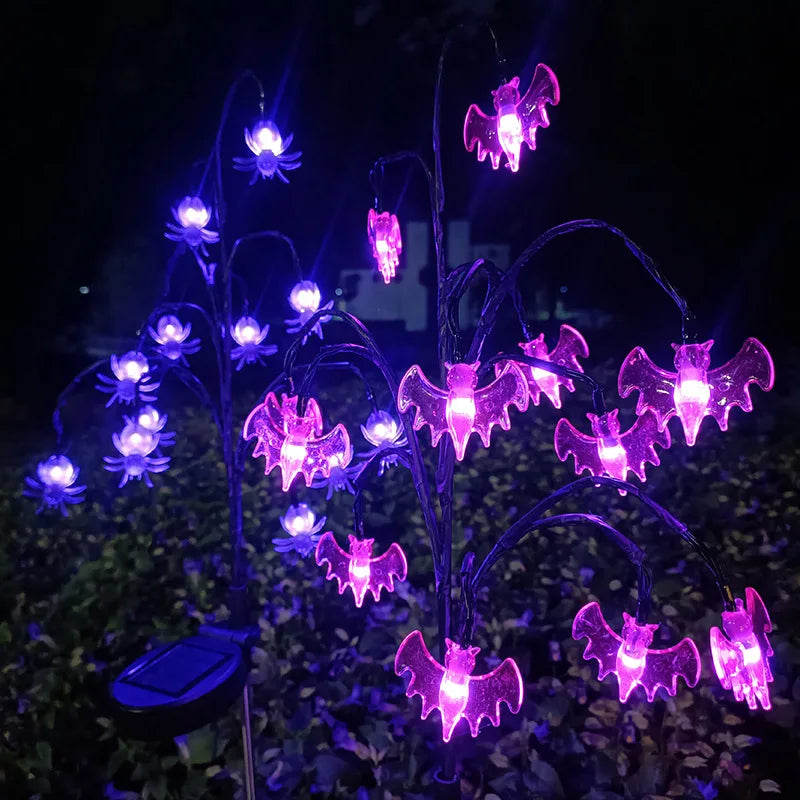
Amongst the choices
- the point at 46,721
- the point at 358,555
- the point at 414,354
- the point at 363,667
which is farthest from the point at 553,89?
the point at 414,354

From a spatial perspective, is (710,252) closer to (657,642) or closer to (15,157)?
(657,642)

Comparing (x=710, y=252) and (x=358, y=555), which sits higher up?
(x=710, y=252)

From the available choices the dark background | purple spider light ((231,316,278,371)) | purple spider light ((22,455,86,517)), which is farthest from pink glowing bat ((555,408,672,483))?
the dark background

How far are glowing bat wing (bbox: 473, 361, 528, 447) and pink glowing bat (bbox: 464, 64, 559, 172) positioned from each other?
801 mm

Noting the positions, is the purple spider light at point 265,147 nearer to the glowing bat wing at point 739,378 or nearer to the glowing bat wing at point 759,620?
the glowing bat wing at point 739,378

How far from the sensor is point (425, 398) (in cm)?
197

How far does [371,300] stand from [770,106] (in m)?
9.86

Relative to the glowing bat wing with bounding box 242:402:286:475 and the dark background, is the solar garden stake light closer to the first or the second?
the glowing bat wing with bounding box 242:402:286:475

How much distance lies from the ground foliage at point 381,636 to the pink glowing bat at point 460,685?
1.21m

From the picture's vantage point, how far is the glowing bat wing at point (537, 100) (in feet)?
6.76

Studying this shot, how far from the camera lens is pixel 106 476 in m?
8.33

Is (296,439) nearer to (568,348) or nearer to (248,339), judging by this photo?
(568,348)

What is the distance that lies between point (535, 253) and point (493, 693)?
4.86 feet

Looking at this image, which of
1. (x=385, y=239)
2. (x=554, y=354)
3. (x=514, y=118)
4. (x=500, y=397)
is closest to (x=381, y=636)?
(x=554, y=354)
